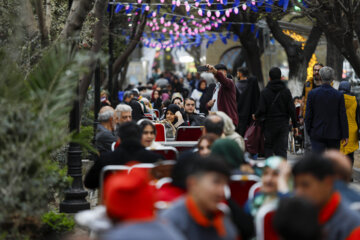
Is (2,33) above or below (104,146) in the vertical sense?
above

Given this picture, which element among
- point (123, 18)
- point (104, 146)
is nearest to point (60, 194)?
point (104, 146)

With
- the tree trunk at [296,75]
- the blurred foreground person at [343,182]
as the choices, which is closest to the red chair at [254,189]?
the blurred foreground person at [343,182]

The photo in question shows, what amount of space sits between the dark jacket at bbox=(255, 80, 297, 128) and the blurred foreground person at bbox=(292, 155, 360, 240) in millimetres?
7618

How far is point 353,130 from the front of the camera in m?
13.3

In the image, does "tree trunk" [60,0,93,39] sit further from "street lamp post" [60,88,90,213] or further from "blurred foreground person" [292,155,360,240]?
"blurred foreground person" [292,155,360,240]

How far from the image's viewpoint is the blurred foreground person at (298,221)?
4.04 metres

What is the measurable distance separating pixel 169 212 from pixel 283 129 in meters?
7.97

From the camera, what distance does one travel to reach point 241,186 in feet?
20.4

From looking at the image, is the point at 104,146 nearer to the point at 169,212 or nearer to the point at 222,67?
the point at 222,67

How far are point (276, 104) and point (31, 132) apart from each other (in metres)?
5.76

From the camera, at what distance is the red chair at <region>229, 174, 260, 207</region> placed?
6.14m

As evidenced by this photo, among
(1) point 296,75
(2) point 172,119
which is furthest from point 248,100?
(1) point 296,75

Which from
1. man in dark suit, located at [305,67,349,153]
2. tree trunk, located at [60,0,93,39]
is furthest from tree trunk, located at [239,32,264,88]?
tree trunk, located at [60,0,93,39]

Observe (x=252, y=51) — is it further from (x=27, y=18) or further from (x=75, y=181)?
(x=75, y=181)
